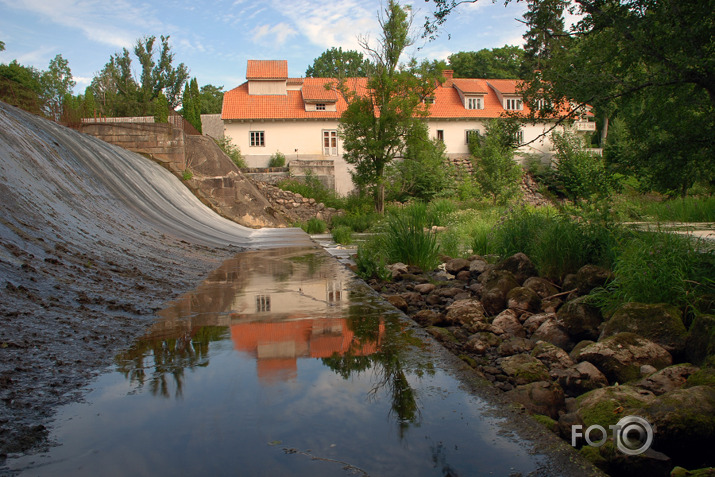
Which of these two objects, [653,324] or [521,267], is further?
[521,267]

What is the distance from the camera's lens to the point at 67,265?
4.59 m

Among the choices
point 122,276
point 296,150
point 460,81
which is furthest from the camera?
point 460,81

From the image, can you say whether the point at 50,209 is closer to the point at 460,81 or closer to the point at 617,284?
the point at 617,284

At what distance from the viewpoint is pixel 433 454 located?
76.2 inches

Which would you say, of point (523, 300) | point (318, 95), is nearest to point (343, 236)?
point (523, 300)

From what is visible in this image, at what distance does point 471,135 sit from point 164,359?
130ft

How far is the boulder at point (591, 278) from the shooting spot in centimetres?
555

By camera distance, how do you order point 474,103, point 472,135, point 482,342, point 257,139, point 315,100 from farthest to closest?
point 474,103 → point 472,135 → point 315,100 → point 257,139 → point 482,342

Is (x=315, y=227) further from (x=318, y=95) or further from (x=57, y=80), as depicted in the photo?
(x=57, y=80)

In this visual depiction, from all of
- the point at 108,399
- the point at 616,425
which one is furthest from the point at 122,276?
the point at 616,425

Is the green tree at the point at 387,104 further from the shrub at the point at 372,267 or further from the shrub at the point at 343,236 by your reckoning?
the shrub at the point at 372,267

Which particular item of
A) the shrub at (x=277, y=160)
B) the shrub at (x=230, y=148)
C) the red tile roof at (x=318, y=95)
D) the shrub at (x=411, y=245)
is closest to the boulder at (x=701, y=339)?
the shrub at (x=411, y=245)

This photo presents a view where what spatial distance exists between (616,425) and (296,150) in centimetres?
3636

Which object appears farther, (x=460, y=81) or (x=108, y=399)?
(x=460, y=81)
